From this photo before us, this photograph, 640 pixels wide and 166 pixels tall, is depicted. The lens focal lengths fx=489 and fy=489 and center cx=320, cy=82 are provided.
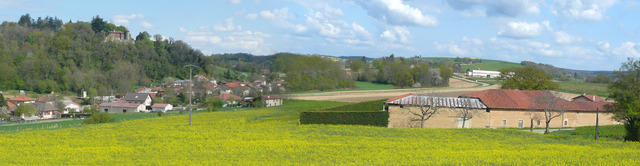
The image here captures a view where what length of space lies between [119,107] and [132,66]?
39720 millimetres

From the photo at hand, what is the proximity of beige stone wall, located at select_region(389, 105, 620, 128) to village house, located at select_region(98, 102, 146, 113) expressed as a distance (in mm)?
75253

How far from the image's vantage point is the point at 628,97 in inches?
1473

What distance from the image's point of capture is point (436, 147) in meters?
28.2

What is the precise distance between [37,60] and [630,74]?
132 m

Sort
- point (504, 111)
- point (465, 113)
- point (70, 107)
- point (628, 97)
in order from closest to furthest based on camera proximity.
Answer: point (628, 97) < point (465, 113) < point (504, 111) < point (70, 107)

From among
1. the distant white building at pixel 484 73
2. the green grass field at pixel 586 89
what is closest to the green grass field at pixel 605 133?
the green grass field at pixel 586 89

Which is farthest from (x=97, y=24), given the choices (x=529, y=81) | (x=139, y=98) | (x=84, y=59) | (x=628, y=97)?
(x=628, y=97)

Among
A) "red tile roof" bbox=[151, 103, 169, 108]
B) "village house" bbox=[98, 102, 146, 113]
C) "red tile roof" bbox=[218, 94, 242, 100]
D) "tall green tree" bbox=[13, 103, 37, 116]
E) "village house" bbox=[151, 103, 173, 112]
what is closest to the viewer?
"tall green tree" bbox=[13, 103, 37, 116]

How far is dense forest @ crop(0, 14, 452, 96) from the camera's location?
4323 inches

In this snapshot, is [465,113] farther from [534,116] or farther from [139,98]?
[139,98]

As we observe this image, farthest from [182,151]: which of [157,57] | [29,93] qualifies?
[157,57]

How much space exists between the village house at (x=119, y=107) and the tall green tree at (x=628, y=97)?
90411mm

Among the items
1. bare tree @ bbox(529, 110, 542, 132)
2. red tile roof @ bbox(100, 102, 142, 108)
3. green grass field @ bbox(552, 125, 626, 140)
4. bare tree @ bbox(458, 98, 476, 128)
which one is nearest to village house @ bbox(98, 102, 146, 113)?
red tile roof @ bbox(100, 102, 142, 108)

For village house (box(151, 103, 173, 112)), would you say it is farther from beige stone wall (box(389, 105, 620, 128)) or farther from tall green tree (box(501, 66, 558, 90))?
beige stone wall (box(389, 105, 620, 128))
